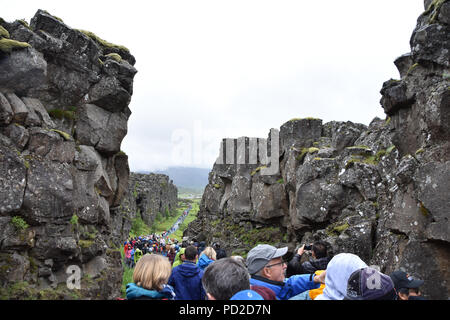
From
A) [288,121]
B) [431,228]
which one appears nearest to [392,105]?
[431,228]

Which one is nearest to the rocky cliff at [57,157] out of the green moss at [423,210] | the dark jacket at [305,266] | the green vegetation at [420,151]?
the dark jacket at [305,266]

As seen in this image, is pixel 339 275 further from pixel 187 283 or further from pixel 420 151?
pixel 420 151

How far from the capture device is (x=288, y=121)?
25.8 m

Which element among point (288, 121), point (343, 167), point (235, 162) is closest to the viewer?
point (343, 167)

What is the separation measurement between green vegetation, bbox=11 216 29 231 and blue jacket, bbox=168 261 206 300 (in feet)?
29.5

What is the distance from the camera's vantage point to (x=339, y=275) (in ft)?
14.5

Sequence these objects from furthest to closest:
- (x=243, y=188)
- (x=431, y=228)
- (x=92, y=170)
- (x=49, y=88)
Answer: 1. (x=243, y=188)
2. (x=92, y=170)
3. (x=49, y=88)
4. (x=431, y=228)

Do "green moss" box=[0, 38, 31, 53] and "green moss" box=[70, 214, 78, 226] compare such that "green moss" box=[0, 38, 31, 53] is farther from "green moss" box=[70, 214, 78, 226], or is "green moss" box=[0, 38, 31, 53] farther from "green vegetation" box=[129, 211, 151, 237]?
"green vegetation" box=[129, 211, 151, 237]

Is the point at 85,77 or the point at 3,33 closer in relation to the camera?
the point at 3,33

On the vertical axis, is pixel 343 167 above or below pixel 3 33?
below
